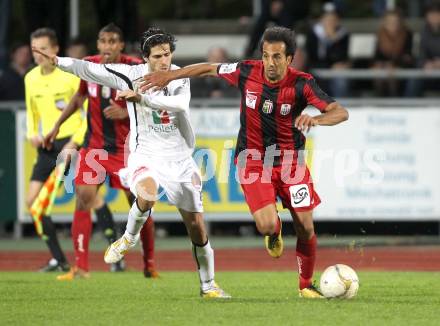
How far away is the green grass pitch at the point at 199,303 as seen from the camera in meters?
8.79

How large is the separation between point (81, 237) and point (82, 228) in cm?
9

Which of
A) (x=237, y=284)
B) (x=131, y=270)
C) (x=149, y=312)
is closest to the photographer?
(x=149, y=312)

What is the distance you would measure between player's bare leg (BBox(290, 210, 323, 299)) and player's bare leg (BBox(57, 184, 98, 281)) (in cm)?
284

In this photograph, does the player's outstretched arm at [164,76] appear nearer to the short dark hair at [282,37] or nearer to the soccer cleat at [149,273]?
the short dark hair at [282,37]

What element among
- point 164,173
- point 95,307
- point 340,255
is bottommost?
point 340,255

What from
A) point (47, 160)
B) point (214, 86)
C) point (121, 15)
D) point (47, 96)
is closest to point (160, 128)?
point (47, 96)

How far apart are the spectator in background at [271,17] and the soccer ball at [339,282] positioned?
9305 mm

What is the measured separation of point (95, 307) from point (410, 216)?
26.0ft

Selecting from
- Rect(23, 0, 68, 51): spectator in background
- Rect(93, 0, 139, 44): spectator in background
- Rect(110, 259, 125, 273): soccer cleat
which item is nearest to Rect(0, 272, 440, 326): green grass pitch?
Rect(110, 259, 125, 273): soccer cleat

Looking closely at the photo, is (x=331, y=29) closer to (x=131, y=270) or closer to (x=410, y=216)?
(x=410, y=216)

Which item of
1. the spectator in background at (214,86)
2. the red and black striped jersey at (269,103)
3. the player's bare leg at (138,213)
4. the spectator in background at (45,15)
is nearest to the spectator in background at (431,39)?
the spectator in background at (214,86)

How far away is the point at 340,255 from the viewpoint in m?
15.5

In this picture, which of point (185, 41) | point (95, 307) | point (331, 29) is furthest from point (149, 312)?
point (185, 41)

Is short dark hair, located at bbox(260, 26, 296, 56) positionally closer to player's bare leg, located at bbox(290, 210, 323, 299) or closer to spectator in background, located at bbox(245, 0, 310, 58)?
player's bare leg, located at bbox(290, 210, 323, 299)
